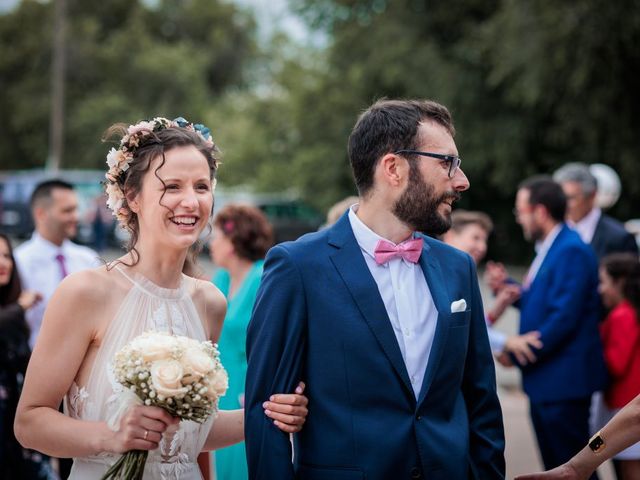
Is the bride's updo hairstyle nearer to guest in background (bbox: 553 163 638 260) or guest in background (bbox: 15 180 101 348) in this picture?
guest in background (bbox: 15 180 101 348)

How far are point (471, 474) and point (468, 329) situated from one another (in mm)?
531

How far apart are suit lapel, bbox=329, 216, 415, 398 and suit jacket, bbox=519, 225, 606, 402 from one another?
3115 mm

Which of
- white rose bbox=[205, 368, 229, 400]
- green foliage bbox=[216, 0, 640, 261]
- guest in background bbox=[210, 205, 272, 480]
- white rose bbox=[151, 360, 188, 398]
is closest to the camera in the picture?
white rose bbox=[151, 360, 188, 398]

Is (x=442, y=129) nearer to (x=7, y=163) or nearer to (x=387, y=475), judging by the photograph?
(x=387, y=475)

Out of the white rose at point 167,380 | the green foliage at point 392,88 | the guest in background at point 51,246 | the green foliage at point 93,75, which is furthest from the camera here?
the green foliage at point 93,75

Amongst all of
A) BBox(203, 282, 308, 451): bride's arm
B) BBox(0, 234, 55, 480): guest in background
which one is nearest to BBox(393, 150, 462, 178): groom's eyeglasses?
BBox(203, 282, 308, 451): bride's arm

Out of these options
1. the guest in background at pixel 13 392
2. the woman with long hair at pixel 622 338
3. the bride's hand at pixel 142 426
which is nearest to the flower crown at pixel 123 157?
the bride's hand at pixel 142 426

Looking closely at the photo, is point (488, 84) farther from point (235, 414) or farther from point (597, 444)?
point (235, 414)

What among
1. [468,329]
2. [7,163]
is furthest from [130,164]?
[7,163]

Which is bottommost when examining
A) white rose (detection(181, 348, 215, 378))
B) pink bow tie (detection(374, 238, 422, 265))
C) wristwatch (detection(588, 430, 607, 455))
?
wristwatch (detection(588, 430, 607, 455))

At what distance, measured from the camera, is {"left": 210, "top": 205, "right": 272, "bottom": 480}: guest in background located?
5.71 metres

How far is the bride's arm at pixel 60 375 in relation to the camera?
10.3ft

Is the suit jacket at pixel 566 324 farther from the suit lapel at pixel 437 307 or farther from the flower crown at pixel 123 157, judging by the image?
the flower crown at pixel 123 157

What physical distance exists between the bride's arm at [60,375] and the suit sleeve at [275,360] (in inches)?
20.1
